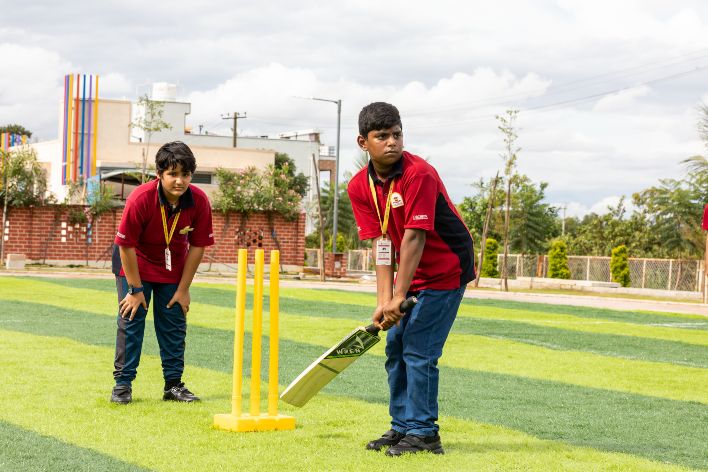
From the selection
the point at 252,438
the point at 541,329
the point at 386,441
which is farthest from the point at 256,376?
the point at 541,329

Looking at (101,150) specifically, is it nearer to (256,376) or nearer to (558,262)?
(558,262)

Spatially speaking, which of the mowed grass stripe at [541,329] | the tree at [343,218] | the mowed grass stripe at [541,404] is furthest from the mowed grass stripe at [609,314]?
A: the tree at [343,218]

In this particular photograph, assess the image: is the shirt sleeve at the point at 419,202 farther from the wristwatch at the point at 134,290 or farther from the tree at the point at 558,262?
the tree at the point at 558,262

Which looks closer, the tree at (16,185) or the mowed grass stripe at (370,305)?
the mowed grass stripe at (370,305)

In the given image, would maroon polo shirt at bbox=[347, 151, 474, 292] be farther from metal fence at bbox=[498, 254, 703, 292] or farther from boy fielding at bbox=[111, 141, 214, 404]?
metal fence at bbox=[498, 254, 703, 292]

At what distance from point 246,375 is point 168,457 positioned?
14.2 feet

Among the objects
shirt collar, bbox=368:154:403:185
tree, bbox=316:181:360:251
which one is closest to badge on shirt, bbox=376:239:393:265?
shirt collar, bbox=368:154:403:185

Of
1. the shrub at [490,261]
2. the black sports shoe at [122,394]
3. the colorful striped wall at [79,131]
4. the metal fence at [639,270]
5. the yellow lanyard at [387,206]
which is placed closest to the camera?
the yellow lanyard at [387,206]

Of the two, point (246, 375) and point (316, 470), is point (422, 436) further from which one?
point (246, 375)

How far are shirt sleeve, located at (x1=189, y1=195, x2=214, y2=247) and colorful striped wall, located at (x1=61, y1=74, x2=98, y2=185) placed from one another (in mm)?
50017

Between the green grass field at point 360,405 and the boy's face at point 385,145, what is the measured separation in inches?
65.3

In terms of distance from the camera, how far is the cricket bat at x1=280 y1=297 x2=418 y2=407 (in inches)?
248

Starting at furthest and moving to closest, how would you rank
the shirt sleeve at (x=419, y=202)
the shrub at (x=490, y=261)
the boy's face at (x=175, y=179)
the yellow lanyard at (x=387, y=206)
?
1. the shrub at (x=490, y=261)
2. the boy's face at (x=175, y=179)
3. the yellow lanyard at (x=387, y=206)
4. the shirt sleeve at (x=419, y=202)

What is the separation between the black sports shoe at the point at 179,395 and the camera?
26.5ft
